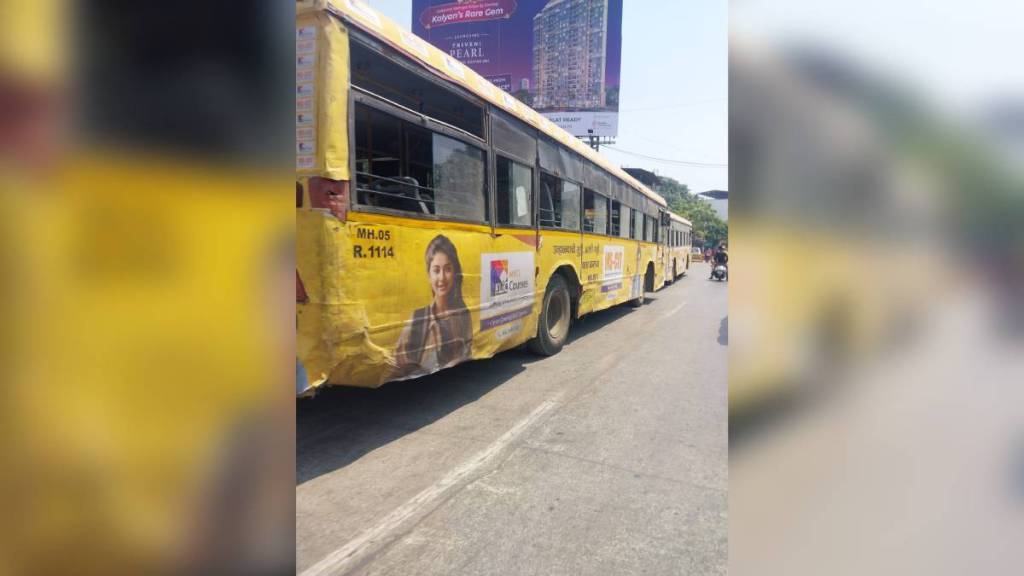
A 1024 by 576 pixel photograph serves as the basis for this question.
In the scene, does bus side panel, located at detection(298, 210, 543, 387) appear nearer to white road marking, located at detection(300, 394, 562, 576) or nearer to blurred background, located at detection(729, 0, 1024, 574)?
white road marking, located at detection(300, 394, 562, 576)

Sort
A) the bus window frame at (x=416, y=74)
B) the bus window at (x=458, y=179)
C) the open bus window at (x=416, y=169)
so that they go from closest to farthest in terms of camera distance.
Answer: the bus window frame at (x=416, y=74) → the open bus window at (x=416, y=169) → the bus window at (x=458, y=179)

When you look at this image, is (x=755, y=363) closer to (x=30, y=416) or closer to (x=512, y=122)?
(x=30, y=416)

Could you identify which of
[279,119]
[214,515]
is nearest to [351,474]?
[214,515]

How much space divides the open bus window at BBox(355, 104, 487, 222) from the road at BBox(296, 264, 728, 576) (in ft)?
5.37

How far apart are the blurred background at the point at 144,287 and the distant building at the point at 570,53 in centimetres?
2649

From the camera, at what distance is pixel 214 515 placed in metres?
0.82

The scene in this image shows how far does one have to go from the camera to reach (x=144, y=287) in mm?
716

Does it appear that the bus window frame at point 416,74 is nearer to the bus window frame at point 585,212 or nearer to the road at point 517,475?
the road at point 517,475

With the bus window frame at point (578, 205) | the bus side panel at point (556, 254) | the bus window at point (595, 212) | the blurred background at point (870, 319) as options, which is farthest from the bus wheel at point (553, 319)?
the blurred background at point (870, 319)

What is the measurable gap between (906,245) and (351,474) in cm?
305

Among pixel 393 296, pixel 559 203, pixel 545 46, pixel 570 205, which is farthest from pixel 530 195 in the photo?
pixel 545 46

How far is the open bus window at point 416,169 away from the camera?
11.4ft

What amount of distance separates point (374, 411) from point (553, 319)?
3.05m

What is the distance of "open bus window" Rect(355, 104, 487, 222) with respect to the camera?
137 inches
